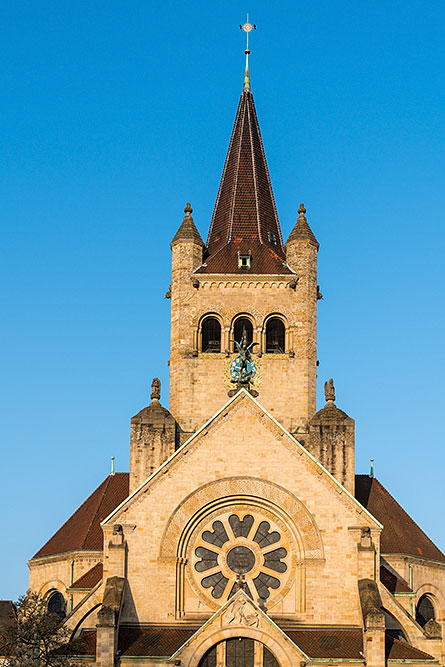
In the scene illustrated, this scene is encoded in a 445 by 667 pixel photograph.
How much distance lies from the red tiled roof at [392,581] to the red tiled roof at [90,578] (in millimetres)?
12676

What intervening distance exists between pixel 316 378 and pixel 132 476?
1203 cm

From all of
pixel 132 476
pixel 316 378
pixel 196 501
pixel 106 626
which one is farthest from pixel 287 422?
pixel 106 626

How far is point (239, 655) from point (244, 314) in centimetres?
2188

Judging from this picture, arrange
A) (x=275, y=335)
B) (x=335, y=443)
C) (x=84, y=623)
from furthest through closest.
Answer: (x=275, y=335), (x=335, y=443), (x=84, y=623)

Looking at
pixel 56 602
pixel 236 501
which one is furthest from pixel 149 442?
pixel 56 602

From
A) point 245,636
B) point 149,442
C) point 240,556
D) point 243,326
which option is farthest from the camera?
point 243,326

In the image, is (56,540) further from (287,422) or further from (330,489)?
(330,489)

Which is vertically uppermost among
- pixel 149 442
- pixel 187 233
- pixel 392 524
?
pixel 187 233

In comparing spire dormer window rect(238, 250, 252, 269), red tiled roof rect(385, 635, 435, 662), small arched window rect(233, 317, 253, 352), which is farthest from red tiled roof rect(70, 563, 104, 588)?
red tiled roof rect(385, 635, 435, 662)

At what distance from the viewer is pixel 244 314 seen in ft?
210

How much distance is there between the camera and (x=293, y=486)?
4969cm

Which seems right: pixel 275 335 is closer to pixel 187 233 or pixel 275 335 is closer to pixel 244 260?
pixel 244 260

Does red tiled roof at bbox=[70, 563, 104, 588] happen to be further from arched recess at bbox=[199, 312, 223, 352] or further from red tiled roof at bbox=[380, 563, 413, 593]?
red tiled roof at bbox=[380, 563, 413, 593]

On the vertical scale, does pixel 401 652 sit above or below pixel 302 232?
below
